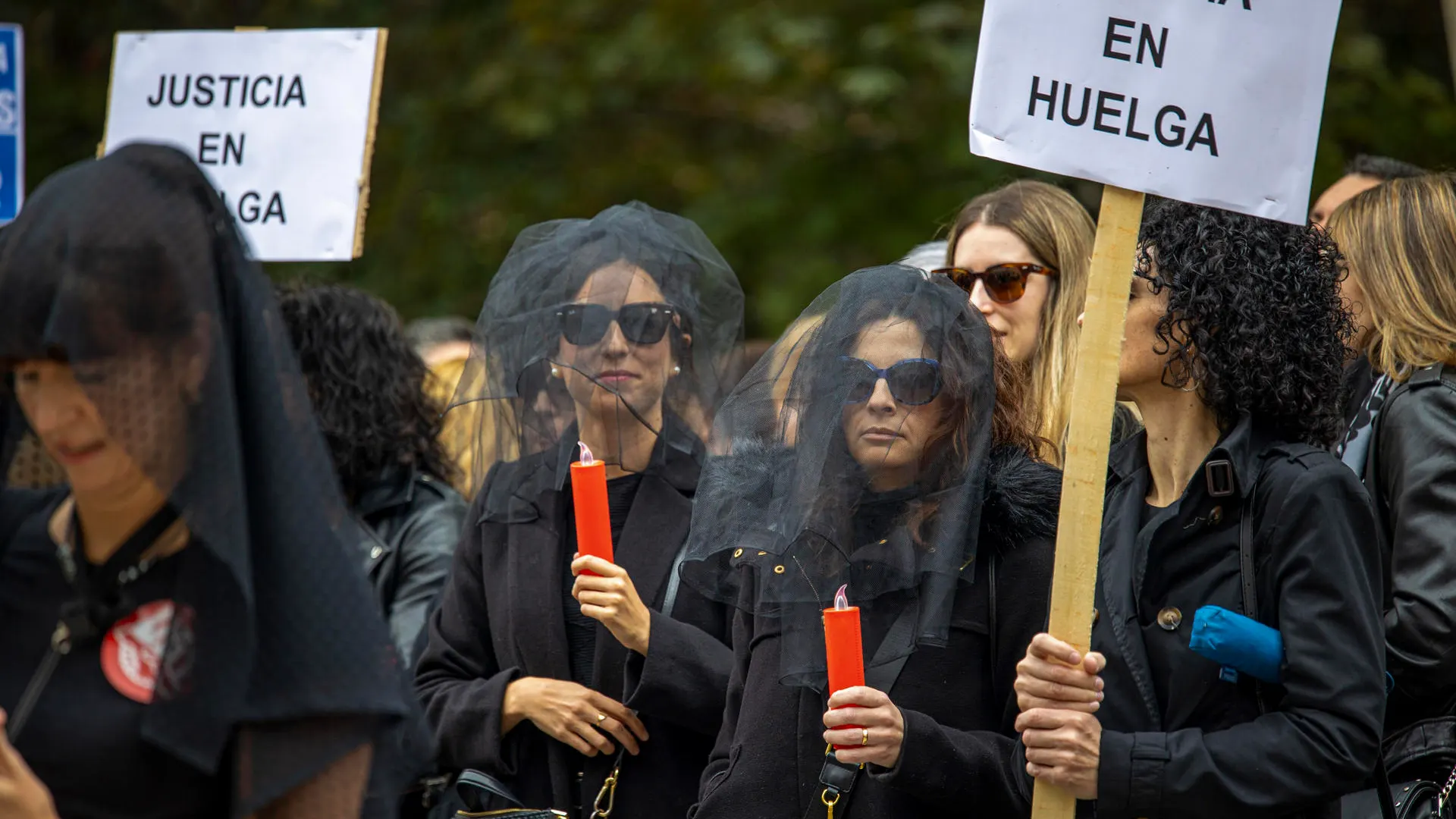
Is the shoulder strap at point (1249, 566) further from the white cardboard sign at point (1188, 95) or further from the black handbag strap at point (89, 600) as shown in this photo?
the black handbag strap at point (89, 600)

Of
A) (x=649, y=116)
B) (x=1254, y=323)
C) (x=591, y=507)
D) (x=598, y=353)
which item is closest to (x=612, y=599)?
(x=591, y=507)

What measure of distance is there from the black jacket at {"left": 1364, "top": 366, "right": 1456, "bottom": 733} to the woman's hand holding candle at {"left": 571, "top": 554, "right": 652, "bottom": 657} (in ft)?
5.27

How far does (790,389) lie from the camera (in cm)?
311

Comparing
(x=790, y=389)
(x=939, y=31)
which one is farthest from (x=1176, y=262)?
(x=939, y=31)

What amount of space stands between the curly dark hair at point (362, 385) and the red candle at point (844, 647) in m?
2.25

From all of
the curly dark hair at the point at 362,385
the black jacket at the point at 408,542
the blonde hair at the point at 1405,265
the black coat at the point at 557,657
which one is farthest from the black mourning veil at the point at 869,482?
the curly dark hair at the point at 362,385

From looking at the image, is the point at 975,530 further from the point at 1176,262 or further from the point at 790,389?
the point at 1176,262

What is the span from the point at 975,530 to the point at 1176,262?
690 mm

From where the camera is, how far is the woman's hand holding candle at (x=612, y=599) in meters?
3.39

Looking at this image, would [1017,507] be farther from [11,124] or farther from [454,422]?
[11,124]

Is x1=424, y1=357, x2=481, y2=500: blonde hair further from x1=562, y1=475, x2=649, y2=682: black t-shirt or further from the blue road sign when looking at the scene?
the blue road sign

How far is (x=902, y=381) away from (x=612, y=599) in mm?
850

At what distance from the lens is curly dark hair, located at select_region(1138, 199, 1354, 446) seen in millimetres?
2998

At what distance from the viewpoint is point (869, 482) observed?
3.01 meters
